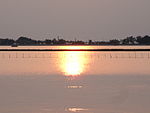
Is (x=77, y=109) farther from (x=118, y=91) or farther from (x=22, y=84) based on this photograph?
(x=22, y=84)

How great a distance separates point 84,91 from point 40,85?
4.05m

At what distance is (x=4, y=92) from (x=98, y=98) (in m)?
5.09

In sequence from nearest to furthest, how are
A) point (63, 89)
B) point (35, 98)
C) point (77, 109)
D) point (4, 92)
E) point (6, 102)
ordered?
point (77, 109)
point (6, 102)
point (35, 98)
point (4, 92)
point (63, 89)

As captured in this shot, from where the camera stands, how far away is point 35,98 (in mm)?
20562

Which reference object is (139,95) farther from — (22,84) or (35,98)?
(22,84)

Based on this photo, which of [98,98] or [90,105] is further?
[98,98]

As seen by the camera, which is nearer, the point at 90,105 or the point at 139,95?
the point at 90,105

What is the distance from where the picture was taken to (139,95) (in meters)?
21.6

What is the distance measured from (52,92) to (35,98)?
8.37ft

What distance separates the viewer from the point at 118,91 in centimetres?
2342

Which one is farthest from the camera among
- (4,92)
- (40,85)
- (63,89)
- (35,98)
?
(40,85)

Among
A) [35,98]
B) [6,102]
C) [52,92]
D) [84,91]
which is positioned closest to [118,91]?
[84,91]

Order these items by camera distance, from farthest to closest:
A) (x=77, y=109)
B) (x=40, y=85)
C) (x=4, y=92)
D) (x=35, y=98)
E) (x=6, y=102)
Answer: (x=40, y=85) → (x=4, y=92) → (x=35, y=98) → (x=6, y=102) → (x=77, y=109)

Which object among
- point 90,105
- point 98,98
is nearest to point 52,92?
point 98,98
